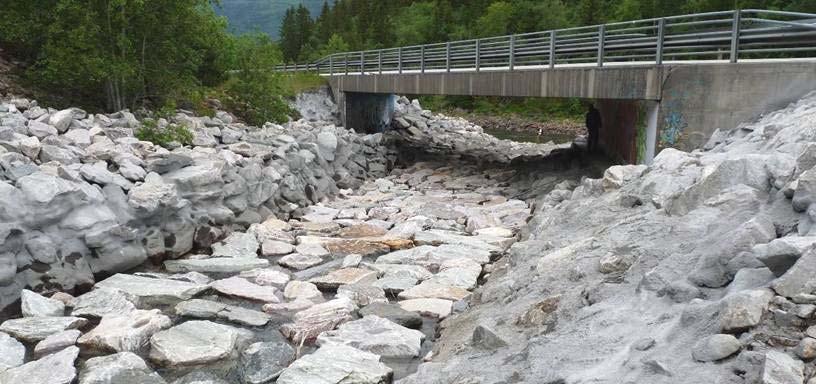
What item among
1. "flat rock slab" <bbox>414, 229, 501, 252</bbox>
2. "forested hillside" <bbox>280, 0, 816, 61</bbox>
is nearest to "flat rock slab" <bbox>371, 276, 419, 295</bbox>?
"flat rock slab" <bbox>414, 229, 501, 252</bbox>

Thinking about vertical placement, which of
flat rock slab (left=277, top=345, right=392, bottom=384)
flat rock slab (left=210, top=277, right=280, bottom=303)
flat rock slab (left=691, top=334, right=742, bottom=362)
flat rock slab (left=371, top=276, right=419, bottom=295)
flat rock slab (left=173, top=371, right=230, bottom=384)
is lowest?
flat rock slab (left=173, top=371, right=230, bottom=384)

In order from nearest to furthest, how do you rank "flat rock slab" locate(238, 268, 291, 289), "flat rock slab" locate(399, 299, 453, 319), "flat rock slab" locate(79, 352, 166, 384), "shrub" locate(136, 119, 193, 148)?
"flat rock slab" locate(79, 352, 166, 384) → "flat rock slab" locate(399, 299, 453, 319) → "flat rock slab" locate(238, 268, 291, 289) → "shrub" locate(136, 119, 193, 148)

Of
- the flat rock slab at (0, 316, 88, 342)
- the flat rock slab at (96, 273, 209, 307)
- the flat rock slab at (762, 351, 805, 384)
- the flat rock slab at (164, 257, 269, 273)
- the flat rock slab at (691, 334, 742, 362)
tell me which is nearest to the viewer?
the flat rock slab at (762, 351, 805, 384)

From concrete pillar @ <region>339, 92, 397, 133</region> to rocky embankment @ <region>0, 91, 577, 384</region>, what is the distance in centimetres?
1110

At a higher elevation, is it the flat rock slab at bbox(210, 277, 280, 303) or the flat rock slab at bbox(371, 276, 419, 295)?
the flat rock slab at bbox(371, 276, 419, 295)

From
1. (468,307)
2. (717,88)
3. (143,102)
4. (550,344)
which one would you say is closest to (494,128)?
(143,102)

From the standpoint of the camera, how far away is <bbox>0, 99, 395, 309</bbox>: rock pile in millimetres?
9133

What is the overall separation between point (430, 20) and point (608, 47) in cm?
6612

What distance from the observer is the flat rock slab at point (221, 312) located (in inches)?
329

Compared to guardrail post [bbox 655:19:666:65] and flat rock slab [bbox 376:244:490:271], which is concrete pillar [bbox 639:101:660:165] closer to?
guardrail post [bbox 655:19:666:65]

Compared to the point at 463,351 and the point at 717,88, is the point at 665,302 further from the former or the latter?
the point at 717,88

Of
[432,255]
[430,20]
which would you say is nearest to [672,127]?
[432,255]

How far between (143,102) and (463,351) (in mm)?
16873

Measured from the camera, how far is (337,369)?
Answer: 258 inches
